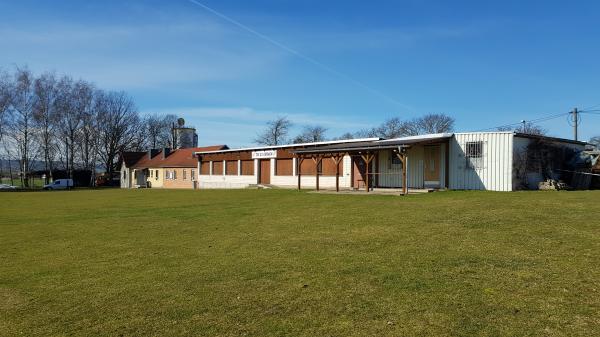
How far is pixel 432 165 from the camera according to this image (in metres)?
25.6

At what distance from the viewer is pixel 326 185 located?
31406 millimetres

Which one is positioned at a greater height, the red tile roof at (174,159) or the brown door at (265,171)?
the red tile roof at (174,159)

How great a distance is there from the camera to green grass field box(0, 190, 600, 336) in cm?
485

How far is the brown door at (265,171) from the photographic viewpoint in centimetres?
3819

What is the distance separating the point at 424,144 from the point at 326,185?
8.16m

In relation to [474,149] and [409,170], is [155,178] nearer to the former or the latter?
[409,170]

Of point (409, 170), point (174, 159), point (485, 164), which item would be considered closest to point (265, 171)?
point (409, 170)

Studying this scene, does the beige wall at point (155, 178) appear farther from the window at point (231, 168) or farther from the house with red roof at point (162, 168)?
the window at point (231, 168)

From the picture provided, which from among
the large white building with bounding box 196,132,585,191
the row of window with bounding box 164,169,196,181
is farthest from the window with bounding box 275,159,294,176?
the row of window with bounding box 164,169,196,181

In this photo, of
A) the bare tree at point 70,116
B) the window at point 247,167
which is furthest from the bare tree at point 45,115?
the window at point 247,167

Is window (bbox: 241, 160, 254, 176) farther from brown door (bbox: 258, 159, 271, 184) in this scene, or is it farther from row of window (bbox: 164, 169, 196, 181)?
row of window (bbox: 164, 169, 196, 181)

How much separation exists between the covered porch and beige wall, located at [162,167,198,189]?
93.9ft

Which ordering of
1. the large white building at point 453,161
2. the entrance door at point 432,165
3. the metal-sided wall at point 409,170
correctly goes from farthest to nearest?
the metal-sided wall at point 409,170 < the entrance door at point 432,165 < the large white building at point 453,161

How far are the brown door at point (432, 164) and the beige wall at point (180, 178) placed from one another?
34.0 meters
